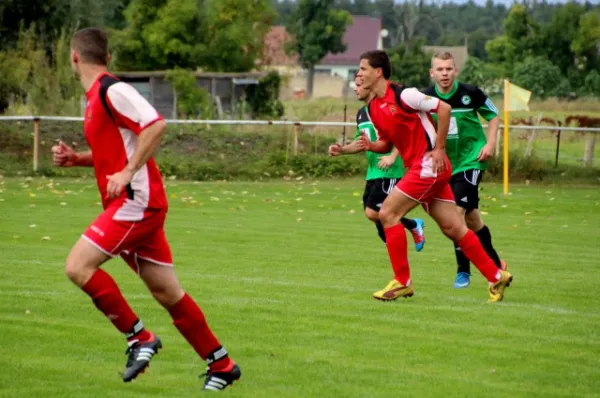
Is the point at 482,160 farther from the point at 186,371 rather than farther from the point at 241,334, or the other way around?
the point at 186,371

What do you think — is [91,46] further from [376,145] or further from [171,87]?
[171,87]

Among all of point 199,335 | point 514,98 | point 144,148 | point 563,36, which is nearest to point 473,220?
point 199,335

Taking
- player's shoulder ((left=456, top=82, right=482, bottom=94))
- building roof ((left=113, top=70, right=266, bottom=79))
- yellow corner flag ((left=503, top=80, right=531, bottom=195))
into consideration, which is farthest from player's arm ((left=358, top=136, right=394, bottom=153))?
building roof ((left=113, top=70, right=266, bottom=79))

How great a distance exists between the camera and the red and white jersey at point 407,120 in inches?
364

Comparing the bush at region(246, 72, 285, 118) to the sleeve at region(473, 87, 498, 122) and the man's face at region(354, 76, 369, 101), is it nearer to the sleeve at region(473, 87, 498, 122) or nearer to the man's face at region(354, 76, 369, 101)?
the sleeve at region(473, 87, 498, 122)

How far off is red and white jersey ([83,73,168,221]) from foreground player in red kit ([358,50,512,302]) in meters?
3.23

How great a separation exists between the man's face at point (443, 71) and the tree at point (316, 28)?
85.4 metres

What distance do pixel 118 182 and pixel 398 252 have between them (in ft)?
13.2

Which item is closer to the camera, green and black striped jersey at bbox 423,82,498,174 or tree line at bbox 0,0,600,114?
green and black striped jersey at bbox 423,82,498,174

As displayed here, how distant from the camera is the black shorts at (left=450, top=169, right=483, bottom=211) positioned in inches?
430

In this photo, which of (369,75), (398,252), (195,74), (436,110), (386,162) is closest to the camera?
(436,110)

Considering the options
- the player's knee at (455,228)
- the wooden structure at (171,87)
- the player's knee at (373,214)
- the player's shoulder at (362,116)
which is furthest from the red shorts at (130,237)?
the wooden structure at (171,87)

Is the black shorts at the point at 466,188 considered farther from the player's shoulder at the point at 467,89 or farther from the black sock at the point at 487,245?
the player's shoulder at the point at 467,89

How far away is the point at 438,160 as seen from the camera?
30.5 feet
